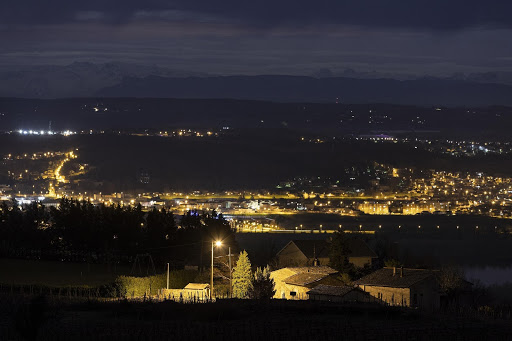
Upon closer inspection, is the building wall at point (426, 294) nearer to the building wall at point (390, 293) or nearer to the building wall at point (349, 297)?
the building wall at point (390, 293)

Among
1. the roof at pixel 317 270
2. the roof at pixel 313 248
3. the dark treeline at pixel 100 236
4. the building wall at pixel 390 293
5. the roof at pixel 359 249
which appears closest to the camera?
the building wall at pixel 390 293

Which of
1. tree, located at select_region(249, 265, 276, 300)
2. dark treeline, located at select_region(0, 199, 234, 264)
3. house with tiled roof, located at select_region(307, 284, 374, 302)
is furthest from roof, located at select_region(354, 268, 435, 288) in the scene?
dark treeline, located at select_region(0, 199, 234, 264)

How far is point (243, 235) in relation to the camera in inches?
2277

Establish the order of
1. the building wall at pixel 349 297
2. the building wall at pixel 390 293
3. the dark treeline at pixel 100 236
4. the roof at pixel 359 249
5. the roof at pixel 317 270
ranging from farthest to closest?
the roof at pixel 359 249, the dark treeline at pixel 100 236, the roof at pixel 317 270, the building wall at pixel 390 293, the building wall at pixel 349 297

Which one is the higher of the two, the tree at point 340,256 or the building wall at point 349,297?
the tree at point 340,256

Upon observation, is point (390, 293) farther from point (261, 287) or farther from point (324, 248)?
point (324, 248)

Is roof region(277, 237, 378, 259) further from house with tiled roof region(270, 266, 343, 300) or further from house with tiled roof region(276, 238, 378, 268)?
house with tiled roof region(270, 266, 343, 300)

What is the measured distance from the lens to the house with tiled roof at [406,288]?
33.4m

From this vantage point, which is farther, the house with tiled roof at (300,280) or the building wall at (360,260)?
the building wall at (360,260)

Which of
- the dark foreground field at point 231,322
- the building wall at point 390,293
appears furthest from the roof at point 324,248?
the dark foreground field at point 231,322

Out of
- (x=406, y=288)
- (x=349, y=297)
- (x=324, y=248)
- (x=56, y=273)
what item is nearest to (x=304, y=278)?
(x=406, y=288)

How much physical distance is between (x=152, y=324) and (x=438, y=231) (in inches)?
1743

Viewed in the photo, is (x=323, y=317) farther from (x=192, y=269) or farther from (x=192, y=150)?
(x=192, y=150)

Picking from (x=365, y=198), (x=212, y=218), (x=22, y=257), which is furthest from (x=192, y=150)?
(x=22, y=257)
